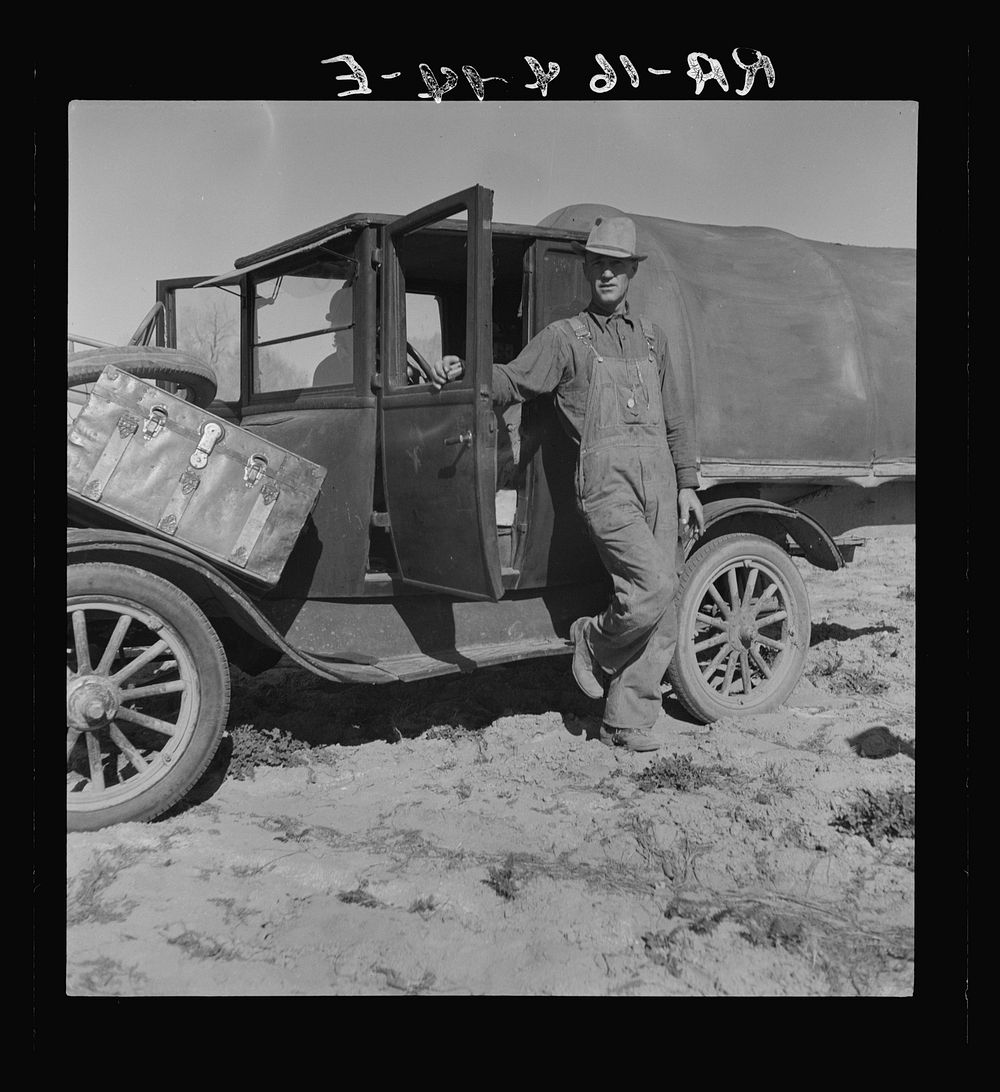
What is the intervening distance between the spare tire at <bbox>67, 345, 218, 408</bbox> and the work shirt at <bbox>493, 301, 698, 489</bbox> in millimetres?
1172

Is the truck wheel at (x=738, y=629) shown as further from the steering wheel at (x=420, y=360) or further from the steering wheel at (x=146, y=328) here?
the steering wheel at (x=146, y=328)

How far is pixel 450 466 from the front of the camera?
363 cm

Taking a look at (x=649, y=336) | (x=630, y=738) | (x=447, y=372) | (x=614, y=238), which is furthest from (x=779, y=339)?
(x=630, y=738)

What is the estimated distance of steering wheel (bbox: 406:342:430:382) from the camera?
365 cm

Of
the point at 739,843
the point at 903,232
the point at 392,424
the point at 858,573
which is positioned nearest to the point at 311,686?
the point at 392,424

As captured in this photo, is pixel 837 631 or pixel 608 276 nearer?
pixel 608 276

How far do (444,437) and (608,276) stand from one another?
101 cm

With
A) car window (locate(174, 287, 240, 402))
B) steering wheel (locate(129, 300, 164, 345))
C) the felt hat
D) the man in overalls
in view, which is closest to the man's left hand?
the man in overalls

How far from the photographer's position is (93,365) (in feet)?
10.4

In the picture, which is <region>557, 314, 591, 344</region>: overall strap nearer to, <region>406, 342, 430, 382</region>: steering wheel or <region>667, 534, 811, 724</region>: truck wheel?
<region>406, 342, 430, 382</region>: steering wheel

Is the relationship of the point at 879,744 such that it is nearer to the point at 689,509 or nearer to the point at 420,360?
the point at 689,509

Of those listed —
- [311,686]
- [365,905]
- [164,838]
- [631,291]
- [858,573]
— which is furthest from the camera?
[858,573]
